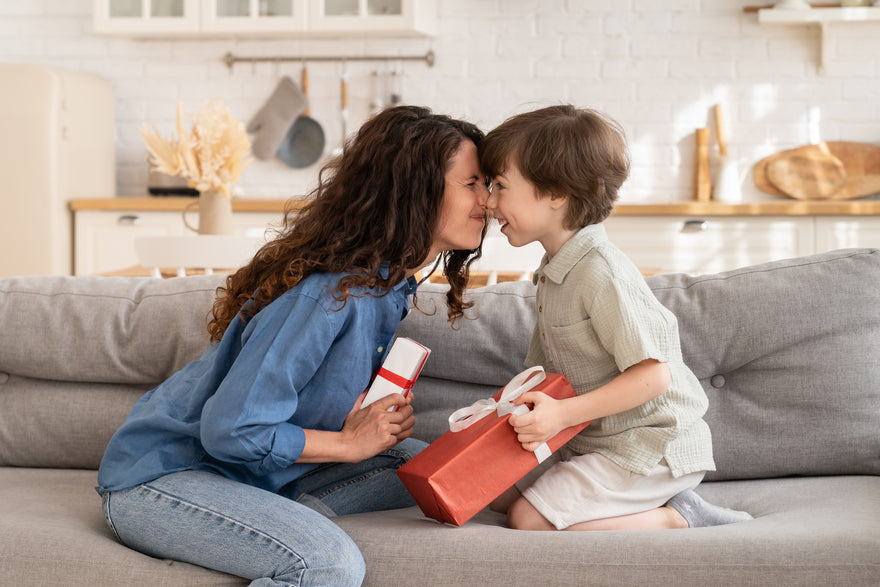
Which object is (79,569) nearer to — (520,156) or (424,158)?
(424,158)

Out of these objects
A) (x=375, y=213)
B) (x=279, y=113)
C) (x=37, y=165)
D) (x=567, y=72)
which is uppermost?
(x=567, y=72)

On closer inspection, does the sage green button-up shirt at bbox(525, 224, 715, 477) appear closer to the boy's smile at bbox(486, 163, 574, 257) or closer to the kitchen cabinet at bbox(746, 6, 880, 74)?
the boy's smile at bbox(486, 163, 574, 257)

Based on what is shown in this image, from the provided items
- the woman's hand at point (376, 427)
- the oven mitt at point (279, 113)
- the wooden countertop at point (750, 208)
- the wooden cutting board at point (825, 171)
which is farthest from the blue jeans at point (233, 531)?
the wooden cutting board at point (825, 171)

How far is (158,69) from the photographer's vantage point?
183 inches

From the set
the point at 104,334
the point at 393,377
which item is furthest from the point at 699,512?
the point at 104,334

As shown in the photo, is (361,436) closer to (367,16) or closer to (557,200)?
(557,200)

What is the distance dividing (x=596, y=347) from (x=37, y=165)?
3404 mm

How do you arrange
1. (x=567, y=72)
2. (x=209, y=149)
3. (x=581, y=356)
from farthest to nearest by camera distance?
(x=567, y=72)
(x=209, y=149)
(x=581, y=356)

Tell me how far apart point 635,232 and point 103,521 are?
2.74m

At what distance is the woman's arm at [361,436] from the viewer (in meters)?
1.41

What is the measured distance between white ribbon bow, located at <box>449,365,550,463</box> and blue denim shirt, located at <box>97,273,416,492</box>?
17 centimetres

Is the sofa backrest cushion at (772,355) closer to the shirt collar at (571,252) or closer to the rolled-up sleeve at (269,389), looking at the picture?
the shirt collar at (571,252)

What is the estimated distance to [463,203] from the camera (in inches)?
60.4

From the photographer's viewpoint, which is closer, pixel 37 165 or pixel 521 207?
pixel 521 207
